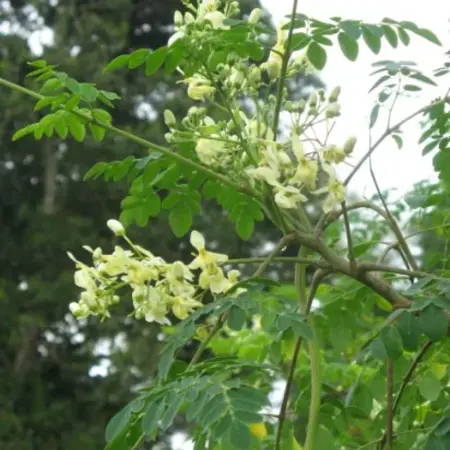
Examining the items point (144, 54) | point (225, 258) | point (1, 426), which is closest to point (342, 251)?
point (225, 258)

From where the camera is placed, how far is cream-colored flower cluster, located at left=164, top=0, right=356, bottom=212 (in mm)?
1063

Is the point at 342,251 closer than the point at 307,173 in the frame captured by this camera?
No

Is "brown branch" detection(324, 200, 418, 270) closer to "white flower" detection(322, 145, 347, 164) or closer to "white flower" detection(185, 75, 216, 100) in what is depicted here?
"white flower" detection(322, 145, 347, 164)

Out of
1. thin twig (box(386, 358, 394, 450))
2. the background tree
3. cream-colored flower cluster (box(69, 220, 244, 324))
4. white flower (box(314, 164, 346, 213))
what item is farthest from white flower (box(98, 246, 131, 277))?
the background tree

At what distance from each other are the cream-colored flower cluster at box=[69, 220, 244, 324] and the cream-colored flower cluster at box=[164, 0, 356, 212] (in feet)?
0.37

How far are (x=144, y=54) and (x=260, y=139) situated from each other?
20 centimetres

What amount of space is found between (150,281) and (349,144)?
28 cm

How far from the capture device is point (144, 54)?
1.18 metres

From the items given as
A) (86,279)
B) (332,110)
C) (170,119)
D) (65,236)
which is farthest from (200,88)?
(65,236)

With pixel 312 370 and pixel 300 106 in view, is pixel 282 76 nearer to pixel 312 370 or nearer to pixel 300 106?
pixel 300 106

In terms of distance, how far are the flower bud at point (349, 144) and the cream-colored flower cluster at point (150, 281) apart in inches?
7.3

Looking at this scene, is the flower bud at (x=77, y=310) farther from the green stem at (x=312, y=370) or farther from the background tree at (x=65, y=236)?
the background tree at (x=65, y=236)

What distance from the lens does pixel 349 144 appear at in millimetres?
1076

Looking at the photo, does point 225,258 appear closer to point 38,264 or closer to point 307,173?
point 307,173
